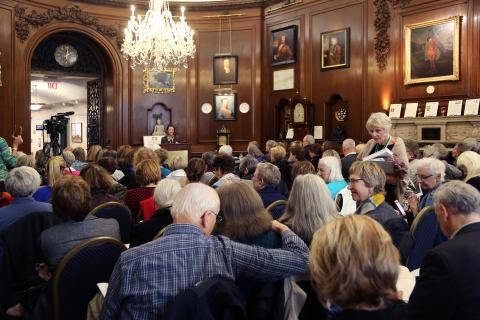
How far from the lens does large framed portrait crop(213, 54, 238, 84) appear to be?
15219mm

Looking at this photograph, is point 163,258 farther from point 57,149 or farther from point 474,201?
point 57,149

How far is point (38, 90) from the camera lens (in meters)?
21.1

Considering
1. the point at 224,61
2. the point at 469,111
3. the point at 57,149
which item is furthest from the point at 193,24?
the point at 469,111

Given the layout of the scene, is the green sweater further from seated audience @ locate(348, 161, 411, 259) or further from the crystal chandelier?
seated audience @ locate(348, 161, 411, 259)

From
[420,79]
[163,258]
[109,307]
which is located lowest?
[109,307]

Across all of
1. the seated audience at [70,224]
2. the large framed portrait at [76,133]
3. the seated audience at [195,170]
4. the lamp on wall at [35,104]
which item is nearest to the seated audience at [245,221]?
the seated audience at [70,224]

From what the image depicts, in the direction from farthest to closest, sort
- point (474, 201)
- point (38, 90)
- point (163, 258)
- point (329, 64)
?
point (38, 90) → point (329, 64) → point (474, 201) → point (163, 258)

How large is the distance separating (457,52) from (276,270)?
9875mm

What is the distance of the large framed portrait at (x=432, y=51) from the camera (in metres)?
10.9

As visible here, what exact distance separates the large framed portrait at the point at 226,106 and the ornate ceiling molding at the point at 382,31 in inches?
182

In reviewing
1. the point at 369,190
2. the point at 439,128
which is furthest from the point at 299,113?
the point at 369,190

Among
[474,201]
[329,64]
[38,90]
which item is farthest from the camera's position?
[38,90]

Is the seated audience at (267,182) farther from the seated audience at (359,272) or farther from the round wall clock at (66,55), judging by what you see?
the round wall clock at (66,55)

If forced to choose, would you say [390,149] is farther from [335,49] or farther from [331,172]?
[335,49]
